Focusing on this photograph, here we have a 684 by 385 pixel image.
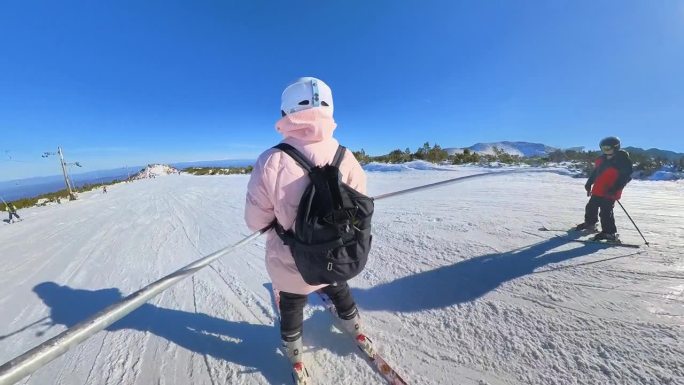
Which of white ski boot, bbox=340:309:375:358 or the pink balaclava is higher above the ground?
the pink balaclava

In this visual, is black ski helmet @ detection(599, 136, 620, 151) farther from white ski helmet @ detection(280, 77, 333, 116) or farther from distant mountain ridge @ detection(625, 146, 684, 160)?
distant mountain ridge @ detection(625, 146, 684, 160)

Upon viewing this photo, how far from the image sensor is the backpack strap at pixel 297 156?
1.56 meters

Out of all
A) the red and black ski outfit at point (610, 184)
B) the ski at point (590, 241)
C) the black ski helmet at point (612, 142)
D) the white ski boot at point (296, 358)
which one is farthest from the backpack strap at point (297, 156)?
the black ski helmet at point (612, 142)

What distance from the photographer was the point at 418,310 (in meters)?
2.49

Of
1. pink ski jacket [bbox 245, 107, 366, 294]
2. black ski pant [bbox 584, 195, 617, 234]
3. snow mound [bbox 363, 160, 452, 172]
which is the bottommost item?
black ski pant [bbox 584, 195, 617, 234]

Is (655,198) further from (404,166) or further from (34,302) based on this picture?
(34,302)

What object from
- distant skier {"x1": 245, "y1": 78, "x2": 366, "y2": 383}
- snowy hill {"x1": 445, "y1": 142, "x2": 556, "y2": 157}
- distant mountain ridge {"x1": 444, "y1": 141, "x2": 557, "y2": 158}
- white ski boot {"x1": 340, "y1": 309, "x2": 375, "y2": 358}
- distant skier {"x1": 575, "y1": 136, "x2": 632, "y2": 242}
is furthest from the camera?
snowy hill {"x1": 445, "y1": 142, "x2": 556, "y2": 157}

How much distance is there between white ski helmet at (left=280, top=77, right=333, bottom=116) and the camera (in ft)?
5.38

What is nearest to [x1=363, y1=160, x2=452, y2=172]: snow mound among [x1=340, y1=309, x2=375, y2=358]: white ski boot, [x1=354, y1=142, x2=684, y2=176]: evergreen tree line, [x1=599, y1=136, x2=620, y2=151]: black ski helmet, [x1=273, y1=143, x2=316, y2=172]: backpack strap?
[x1=354, y1=142, x2=684, y2=176]: evergreen tree line

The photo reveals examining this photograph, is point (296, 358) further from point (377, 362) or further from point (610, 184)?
point (610, 184)

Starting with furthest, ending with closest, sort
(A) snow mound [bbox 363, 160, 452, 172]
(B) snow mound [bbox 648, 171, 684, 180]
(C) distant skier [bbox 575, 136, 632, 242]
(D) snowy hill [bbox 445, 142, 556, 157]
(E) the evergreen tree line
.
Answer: (D) snowy hill [bbox 445, 142, 556, 157] → (A) snow mound [bbox 363, 160, 452, 172] → (E) the evergreen tree line → (B) snow mound [bbox 648, 171, 684, 180] → (C) distant skier [bbox 575, 136, 632, 242]

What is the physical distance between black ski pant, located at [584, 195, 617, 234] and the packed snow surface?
235 mm

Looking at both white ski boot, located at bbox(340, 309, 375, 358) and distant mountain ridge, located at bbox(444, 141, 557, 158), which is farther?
distant mountain ridge, located at bbox(444, 141, 557, 158)

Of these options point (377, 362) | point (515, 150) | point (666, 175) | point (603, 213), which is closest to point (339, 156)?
point (377, 362)
